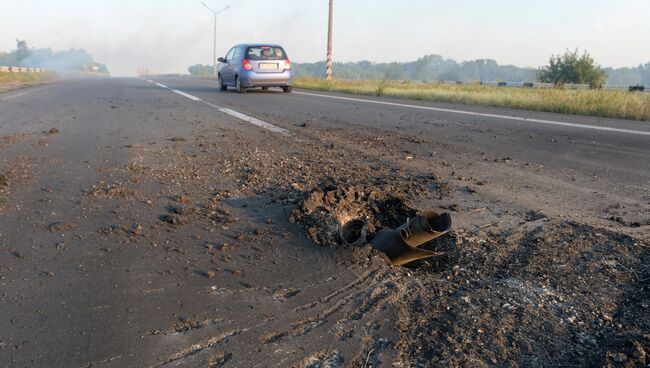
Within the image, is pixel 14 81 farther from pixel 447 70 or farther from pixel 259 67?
pixel 447 70

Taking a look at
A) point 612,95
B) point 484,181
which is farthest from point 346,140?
point 612,95

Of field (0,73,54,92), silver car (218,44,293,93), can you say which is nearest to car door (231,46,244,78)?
silver car (218,44,293,93)

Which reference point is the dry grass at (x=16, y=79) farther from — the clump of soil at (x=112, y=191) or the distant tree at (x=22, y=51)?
the distant tree at (x=22, y=51)

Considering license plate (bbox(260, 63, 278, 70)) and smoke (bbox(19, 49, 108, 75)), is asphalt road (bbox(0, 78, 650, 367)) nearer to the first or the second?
license plate (bbox(260, 63, 278, 70))

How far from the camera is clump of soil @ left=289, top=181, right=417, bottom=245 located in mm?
2984

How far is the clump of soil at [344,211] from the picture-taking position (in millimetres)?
2984

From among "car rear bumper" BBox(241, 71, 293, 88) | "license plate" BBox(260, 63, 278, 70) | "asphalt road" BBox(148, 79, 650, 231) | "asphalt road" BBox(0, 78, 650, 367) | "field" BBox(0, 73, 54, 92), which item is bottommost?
"asphalt road" BBox(0, 78, 650, 367)

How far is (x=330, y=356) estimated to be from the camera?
1.80 meters

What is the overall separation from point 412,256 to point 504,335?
840 millimetres

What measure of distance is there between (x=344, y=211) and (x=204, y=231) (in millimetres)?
836

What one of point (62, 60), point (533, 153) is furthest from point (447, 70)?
point (533, 153)

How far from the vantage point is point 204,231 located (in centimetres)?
302

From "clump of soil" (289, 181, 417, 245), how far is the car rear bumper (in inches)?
564

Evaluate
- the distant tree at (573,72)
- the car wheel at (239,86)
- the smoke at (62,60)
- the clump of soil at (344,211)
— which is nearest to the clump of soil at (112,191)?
the clump of soil at (344,211)
